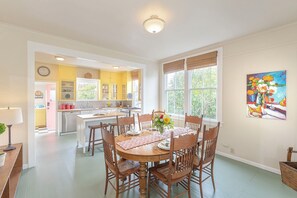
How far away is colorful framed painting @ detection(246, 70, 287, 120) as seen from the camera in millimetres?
2596

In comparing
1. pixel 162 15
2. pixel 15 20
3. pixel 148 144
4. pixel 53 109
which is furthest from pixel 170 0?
pixel 53 109

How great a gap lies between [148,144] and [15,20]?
302 cm

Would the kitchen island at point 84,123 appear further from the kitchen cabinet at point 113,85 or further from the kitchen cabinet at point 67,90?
the kitchen cabinet at point 113,85

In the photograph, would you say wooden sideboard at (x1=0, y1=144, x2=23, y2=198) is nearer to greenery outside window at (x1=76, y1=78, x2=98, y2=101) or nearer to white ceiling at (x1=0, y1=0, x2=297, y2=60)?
white ceiling at (x1=0, y1=0, x2=297, y2=60)

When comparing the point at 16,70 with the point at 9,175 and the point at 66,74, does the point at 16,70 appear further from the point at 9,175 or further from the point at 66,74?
the point at 66,74

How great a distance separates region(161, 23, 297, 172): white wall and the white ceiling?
0.28 metres

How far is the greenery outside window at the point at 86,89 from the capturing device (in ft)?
20.5

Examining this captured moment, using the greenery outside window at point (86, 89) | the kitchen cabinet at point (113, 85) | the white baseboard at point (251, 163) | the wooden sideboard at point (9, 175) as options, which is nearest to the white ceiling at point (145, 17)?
the wooden sideboard at point (9, 175)

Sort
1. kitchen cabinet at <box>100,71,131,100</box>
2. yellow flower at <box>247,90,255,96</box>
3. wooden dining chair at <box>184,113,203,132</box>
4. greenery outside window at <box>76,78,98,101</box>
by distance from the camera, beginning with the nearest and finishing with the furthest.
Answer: yellow flower at <box>247,90,255,96</box>
wooden dining chair at <box>184,113,203,132</box>
greenery outside window at <box>76,78,98,101</box>
kitchen cabinet at <box>100,71,131,100</box>

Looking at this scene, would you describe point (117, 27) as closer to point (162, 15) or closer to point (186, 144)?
point (162, 15)

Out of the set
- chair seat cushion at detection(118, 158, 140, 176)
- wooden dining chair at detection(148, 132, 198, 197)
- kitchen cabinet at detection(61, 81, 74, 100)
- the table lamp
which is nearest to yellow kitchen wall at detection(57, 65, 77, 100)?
kitchen cabinet at detection(61, 81, 74, 100)

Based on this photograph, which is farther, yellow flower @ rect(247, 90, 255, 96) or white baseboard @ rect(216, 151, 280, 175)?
yellow flower @ rect(247, 90, 255, 96)

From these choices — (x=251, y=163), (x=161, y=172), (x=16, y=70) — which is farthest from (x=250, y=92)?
(x=16, y=70)

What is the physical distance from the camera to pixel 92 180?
2.44m
